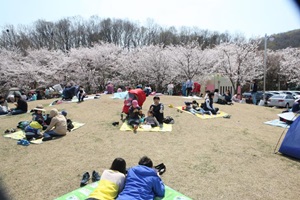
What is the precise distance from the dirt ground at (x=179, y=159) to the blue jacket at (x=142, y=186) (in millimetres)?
654

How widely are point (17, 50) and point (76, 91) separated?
80.8 ft

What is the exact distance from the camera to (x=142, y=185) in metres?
3.28

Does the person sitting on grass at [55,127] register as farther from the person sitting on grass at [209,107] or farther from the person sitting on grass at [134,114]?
the person sitting on grass at [209,107]

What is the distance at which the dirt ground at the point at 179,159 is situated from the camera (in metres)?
3.94

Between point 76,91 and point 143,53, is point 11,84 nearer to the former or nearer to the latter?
point 143,53

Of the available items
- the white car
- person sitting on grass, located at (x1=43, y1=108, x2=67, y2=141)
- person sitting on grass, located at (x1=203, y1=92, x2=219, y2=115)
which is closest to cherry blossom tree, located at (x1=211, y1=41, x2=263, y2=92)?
the white car

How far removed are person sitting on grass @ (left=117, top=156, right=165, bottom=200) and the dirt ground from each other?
0.65 meters

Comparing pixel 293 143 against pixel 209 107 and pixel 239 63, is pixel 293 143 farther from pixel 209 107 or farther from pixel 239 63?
pixel 239 63

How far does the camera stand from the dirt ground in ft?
→ 12.9

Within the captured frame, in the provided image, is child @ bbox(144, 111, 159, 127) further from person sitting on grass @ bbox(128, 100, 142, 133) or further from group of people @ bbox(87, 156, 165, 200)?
group of people @ bbox(87, 156, 165, 200)

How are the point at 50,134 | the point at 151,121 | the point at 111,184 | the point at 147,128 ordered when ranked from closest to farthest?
the point at 111,184, the point at 50,134, the point at 147,128, the point at 151,121

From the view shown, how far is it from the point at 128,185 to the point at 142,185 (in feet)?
0.68

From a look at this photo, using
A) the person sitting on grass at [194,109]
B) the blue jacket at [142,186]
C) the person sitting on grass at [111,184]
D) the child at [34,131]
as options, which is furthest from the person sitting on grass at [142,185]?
the person sitting on grass at [194,109]

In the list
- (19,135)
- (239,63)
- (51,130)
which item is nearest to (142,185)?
(51,130)
